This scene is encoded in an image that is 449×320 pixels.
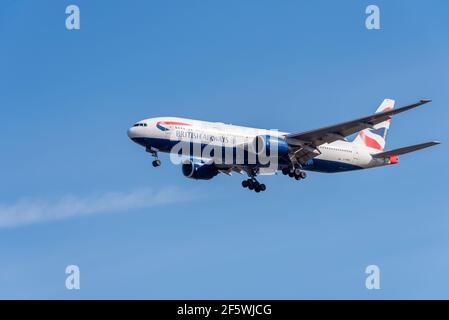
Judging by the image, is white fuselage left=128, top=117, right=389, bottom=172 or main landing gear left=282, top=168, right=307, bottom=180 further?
main landing gear left=282, top=168, right=307, bottom=180

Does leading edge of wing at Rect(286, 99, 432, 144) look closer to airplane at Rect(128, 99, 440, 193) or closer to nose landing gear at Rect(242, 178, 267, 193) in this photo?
airplane at Rect(128, 99, 440, 193)

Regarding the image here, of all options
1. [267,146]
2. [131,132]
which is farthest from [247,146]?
[131,132]

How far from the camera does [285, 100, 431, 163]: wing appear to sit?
228 ft

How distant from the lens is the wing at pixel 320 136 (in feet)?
228

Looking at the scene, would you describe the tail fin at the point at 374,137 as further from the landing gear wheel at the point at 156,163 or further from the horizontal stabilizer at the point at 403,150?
the landing gear wheel at the point at 156,163

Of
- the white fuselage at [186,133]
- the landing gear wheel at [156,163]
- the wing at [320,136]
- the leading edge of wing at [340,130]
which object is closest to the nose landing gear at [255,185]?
the wing at [320,136]

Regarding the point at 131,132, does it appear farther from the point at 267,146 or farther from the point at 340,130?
the point at 340,130

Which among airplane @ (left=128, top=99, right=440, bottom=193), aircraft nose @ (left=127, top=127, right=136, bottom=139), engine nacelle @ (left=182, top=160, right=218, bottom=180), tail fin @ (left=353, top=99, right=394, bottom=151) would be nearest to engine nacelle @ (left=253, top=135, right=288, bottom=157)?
airplane @ (left=128, top=99, right=440, bottom=193)

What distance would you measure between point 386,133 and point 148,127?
23952 millimetres

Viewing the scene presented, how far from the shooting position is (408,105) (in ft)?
210

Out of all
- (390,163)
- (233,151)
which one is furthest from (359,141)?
(233,151)

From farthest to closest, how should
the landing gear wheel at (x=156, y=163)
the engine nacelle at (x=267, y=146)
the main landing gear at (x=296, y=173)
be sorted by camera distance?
the main landing gear at (x=296, y=173), the engine nacelle at (x=267, y=146), the landing gear wheel at (x=156, y=163)

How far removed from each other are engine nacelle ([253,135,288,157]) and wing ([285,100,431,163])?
4.59 feet

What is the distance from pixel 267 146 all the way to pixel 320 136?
14.7ft
